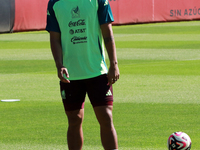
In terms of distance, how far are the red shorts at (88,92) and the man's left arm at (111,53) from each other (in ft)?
0.32

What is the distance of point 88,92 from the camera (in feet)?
17.0

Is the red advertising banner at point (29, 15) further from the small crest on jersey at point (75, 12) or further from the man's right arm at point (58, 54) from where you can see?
the small crest on jersey at point (75, 12)

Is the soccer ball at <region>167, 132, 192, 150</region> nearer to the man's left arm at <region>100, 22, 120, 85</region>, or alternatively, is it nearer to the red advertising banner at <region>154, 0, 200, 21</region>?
the man's left arm at <region>100, 22, 120, 85</region>

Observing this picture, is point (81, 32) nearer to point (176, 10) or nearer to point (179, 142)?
point (179, 142)

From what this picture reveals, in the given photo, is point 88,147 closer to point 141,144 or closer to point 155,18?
point 141,144

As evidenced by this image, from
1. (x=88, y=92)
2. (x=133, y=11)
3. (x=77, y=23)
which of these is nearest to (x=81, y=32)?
(x=77, y=23)

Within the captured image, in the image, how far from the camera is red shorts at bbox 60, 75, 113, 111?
5.09 m

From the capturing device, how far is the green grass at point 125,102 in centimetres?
697

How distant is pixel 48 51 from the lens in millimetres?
19797

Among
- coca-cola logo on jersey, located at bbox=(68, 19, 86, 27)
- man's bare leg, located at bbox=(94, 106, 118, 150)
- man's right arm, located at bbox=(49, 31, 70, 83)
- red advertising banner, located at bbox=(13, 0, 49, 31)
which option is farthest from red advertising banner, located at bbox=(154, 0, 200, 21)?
man's bare leg, located at bbox=(94, 106, 118, 150)

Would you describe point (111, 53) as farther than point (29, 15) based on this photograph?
No

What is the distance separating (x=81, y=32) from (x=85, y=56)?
233 millimetres

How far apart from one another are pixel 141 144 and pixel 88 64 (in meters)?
1.85

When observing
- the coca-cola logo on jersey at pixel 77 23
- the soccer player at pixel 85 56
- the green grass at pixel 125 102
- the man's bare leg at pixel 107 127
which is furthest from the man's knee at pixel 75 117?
the green grass at pixel 125 102
